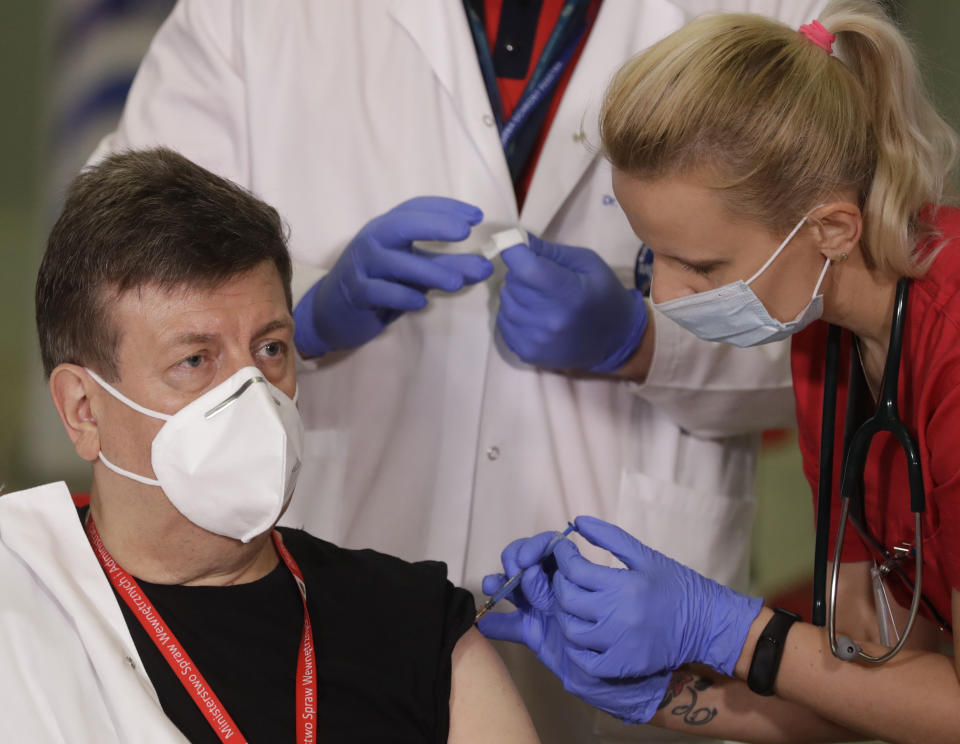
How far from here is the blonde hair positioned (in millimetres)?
1354

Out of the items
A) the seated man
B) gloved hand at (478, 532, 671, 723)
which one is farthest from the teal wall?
gloved hand at (478, 532, 671, 723)

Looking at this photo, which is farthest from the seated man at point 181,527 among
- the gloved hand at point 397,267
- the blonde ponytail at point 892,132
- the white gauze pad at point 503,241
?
the blonde ponytail at point 892,132

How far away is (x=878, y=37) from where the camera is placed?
1410 mm

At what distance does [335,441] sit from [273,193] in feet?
1.49

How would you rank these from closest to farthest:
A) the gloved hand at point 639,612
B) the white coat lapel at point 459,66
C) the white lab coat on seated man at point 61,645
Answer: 1. the white lab coat on seated man at point 61,645
2. the gloved hand at point 639,612
3. the white coat lapel at point 459,66

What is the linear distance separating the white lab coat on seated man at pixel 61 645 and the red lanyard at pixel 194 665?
0.03 m

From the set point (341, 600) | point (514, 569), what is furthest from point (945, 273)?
point (341, 600)

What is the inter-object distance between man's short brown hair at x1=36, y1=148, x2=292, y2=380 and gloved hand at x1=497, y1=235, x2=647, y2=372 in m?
0.48

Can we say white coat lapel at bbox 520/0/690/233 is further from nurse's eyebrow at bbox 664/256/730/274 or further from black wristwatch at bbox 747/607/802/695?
black wristwatch at bbox 747/607/802/695

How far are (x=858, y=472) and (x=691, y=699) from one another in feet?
1.54

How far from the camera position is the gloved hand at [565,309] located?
1.80 m

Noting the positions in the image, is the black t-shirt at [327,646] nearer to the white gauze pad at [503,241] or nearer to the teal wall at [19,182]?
the white gauze pad at [503,241]

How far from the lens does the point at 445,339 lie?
2010 mm

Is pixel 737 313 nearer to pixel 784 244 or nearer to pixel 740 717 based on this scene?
pixel 784 244
